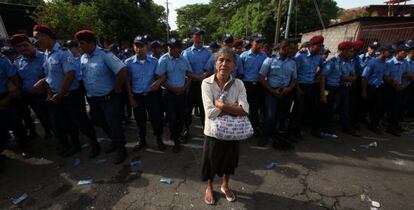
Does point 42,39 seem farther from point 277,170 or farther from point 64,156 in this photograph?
point 277,170

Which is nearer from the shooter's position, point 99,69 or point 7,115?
point 99,69

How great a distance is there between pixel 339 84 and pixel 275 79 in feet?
5.25

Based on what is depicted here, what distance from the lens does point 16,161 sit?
4809 mm

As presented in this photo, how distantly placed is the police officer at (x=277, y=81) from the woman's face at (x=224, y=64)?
7.24ft

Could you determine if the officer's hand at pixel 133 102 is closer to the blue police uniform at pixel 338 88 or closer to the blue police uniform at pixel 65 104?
the blue police uniform at pixel 65 104

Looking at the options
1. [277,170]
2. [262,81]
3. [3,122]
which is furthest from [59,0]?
[277,170]

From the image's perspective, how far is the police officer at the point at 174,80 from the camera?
4.67m

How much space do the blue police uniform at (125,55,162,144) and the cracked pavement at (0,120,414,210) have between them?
712mm

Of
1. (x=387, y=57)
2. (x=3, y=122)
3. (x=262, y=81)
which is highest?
(x=387, y=57)

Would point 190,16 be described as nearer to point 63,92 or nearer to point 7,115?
point 7,115

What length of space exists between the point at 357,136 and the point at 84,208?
17.8ft

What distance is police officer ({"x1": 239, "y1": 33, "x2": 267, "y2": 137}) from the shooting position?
5.50 meters

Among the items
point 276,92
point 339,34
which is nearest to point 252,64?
point 276,92

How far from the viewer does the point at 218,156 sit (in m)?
3.18
